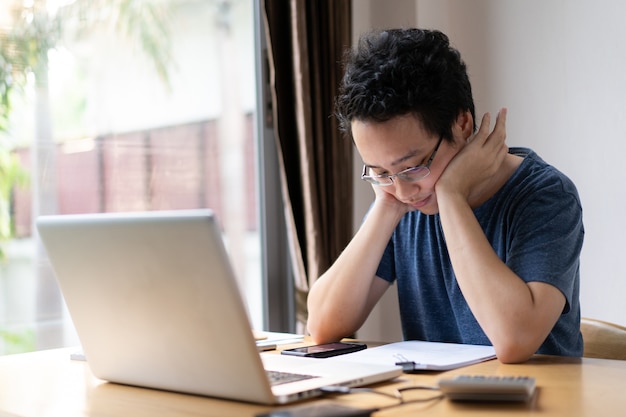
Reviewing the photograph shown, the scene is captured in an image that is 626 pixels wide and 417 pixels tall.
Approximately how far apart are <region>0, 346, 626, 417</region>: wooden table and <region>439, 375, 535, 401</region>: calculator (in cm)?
1

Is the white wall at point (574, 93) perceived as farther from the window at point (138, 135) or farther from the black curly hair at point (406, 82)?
the black curly hair at point (406, 82)

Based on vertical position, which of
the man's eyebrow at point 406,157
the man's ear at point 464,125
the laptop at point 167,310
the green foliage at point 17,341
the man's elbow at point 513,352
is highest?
the man's ear at point 464,125

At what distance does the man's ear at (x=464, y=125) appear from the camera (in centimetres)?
170

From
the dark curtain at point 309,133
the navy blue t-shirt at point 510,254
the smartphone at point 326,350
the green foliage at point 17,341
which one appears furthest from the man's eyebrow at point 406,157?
the green foliage at point 17,341

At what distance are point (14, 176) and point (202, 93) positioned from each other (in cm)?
75

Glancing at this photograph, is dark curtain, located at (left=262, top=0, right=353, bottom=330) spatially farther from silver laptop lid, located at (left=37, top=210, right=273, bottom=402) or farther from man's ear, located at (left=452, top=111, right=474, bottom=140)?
silver laptop lid, located at (left=37, top=210, right=273, bottom=402)

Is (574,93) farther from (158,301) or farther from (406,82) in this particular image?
(158,301)

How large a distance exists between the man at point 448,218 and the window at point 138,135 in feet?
3.48

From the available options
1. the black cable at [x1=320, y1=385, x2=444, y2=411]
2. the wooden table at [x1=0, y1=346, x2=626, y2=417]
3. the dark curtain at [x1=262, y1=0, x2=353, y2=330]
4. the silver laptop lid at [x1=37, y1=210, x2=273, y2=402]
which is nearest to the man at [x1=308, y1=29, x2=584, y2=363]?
the wooden table at [x1=0, y1=346, x2=626, y2=417]

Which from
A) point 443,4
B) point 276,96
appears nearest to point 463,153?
point 276,96

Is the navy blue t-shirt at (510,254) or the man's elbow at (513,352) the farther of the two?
the navy blue t-shirt at (510,254)

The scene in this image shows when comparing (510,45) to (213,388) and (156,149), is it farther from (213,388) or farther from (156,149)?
(213,388)

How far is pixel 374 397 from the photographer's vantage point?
113 cm

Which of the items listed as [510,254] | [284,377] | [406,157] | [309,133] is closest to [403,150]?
[406,157]
